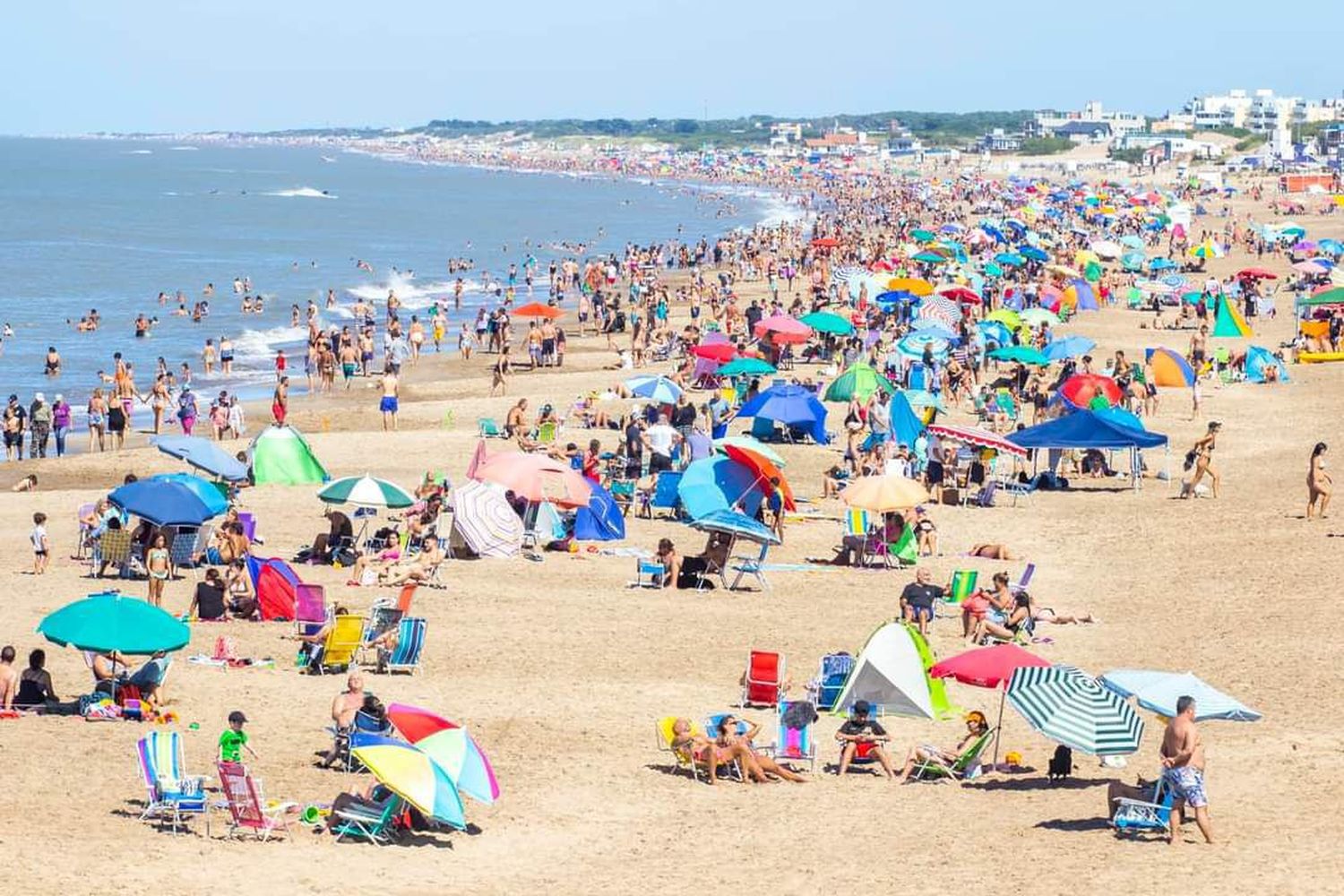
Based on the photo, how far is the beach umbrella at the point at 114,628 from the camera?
1238 cm

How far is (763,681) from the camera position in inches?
525

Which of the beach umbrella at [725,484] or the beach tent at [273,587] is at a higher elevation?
the beach umbrella at [725,484]

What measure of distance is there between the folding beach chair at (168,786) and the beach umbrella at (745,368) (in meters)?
16.8

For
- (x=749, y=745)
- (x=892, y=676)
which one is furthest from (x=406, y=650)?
(x=892, y=676)

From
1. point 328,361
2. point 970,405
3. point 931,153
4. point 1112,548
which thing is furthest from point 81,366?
point 931,153

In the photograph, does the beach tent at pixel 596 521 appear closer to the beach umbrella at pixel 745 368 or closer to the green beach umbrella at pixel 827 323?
the beach umbrella at pixel 745 368

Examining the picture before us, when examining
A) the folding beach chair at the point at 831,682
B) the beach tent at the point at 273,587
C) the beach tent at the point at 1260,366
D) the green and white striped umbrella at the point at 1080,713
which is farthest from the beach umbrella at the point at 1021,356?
the green and white striped umbrella at the point at 1080,713

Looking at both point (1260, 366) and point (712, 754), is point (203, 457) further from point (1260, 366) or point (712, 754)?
point (1260, 366)

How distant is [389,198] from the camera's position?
12044 centimetres

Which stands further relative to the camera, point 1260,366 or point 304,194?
point 304,194

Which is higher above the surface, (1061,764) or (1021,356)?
(1021,356)

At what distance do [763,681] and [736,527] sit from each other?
3818 mm

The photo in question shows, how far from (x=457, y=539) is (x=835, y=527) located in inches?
177

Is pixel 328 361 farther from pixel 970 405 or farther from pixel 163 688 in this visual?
pixel 163 688
